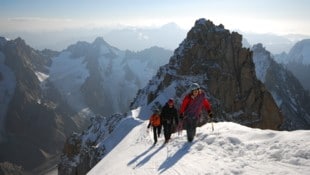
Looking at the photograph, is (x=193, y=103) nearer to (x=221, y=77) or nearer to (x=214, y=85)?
(x=214, y=85)

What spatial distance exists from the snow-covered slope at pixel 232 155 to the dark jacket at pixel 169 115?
5.79ft

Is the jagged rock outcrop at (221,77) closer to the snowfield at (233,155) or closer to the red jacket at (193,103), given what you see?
the red jacket at (193,103)

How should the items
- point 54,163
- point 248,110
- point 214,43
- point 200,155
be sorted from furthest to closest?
point 54,163, point 214,43, point 248,110, point 200,155

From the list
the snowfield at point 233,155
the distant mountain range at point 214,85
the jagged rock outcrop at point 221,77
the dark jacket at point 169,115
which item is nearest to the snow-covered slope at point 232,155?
the snowfield at point 233,155

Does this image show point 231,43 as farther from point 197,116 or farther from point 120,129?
point 197,116

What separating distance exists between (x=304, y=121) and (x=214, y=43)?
417ft

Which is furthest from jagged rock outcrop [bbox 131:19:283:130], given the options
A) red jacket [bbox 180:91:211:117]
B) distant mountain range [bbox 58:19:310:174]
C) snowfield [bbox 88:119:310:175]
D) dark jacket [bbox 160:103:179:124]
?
snowfield [bbox 88:119:310:175]

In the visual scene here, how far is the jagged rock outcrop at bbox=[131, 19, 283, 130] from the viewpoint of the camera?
66125mm

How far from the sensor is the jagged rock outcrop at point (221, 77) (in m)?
66.1

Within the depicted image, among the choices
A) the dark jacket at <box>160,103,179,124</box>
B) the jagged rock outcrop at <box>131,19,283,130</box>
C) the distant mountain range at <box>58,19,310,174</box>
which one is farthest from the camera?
the jagged rock outcrop at <box>131,19,283,130</box>

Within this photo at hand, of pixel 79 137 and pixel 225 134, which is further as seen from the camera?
pixel 79 137

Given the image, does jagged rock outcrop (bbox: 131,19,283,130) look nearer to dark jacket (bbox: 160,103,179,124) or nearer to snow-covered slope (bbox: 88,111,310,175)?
dark jacket (bbox: 160,103,179,124)

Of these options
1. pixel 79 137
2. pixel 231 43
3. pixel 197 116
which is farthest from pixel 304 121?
pixel 197 116

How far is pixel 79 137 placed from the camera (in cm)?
7800
